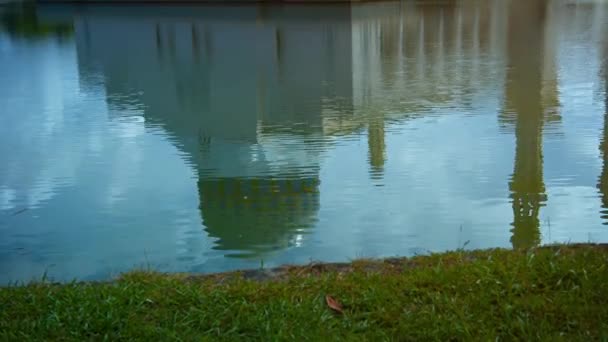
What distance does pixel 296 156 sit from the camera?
6.50m

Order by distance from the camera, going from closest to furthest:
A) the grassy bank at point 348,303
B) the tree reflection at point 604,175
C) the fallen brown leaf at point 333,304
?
the grassy bank at point 348,303, the fallen brown leaf at point 333,304, the tree reflection at point 604,175

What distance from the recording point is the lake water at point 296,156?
466 cm

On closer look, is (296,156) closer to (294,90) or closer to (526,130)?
(526,130)

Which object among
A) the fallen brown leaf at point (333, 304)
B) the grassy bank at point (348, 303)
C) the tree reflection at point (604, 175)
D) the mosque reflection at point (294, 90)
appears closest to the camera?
the grassy bank at point (348, 303)

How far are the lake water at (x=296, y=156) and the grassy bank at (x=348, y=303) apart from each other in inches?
29.7

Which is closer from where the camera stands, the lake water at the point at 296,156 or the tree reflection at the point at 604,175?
the lake water at the point at 296,156

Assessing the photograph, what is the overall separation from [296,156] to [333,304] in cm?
327

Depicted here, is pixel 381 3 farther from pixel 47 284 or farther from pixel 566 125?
pixel 47 284

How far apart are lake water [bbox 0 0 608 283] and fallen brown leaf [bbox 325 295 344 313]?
103cm

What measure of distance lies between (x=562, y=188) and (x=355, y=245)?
175cm

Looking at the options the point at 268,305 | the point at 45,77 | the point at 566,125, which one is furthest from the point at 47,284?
the point at 45,77

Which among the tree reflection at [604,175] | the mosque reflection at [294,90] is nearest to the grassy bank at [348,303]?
the mosque reflection at [294,90]

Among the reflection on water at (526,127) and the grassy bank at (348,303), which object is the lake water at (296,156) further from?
the grassy bank at (348,303)

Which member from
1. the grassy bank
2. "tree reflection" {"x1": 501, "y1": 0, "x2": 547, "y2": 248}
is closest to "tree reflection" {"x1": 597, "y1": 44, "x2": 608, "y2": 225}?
"tree reflection" {"x1": 501, "y1": 0, "x2": 547, "y2": 248}
